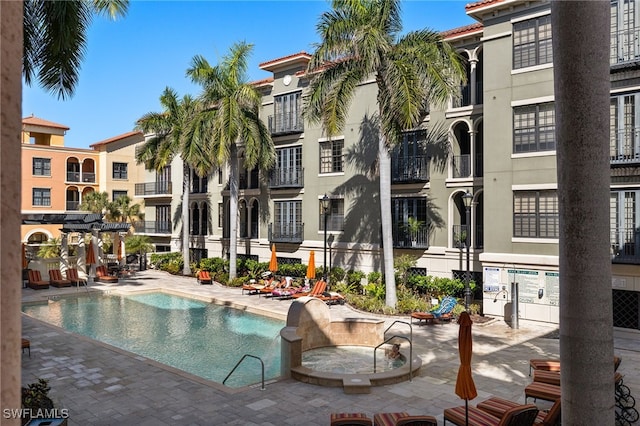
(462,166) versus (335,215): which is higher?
(462,166)

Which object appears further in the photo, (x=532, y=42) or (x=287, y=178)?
(x=287, y=178)

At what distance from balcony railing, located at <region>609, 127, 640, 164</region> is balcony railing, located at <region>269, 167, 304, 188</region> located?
61.2 feet

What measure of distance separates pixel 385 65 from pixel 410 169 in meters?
7.15

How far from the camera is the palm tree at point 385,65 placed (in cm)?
2025

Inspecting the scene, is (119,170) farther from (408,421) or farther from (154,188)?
(408,421)

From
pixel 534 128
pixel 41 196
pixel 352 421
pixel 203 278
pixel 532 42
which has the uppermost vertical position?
pixel 532 42

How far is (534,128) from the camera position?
2077cm

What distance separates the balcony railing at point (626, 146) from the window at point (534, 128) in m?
2.24

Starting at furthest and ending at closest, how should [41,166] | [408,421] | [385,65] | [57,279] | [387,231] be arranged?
[41,166] → [57,279] → [387,231] → [385,65] → [408,421]

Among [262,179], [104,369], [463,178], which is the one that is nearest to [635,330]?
[463,178]

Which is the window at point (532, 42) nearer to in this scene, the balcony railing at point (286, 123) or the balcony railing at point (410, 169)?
the balcony railing at point (410, 169)

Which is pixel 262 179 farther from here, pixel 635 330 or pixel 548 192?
pixel 635 330

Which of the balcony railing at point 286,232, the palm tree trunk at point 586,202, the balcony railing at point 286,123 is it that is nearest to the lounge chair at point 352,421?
the palm tree trunk at point 586,202

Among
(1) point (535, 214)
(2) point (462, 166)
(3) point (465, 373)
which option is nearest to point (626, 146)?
(1) point (535, 214)
